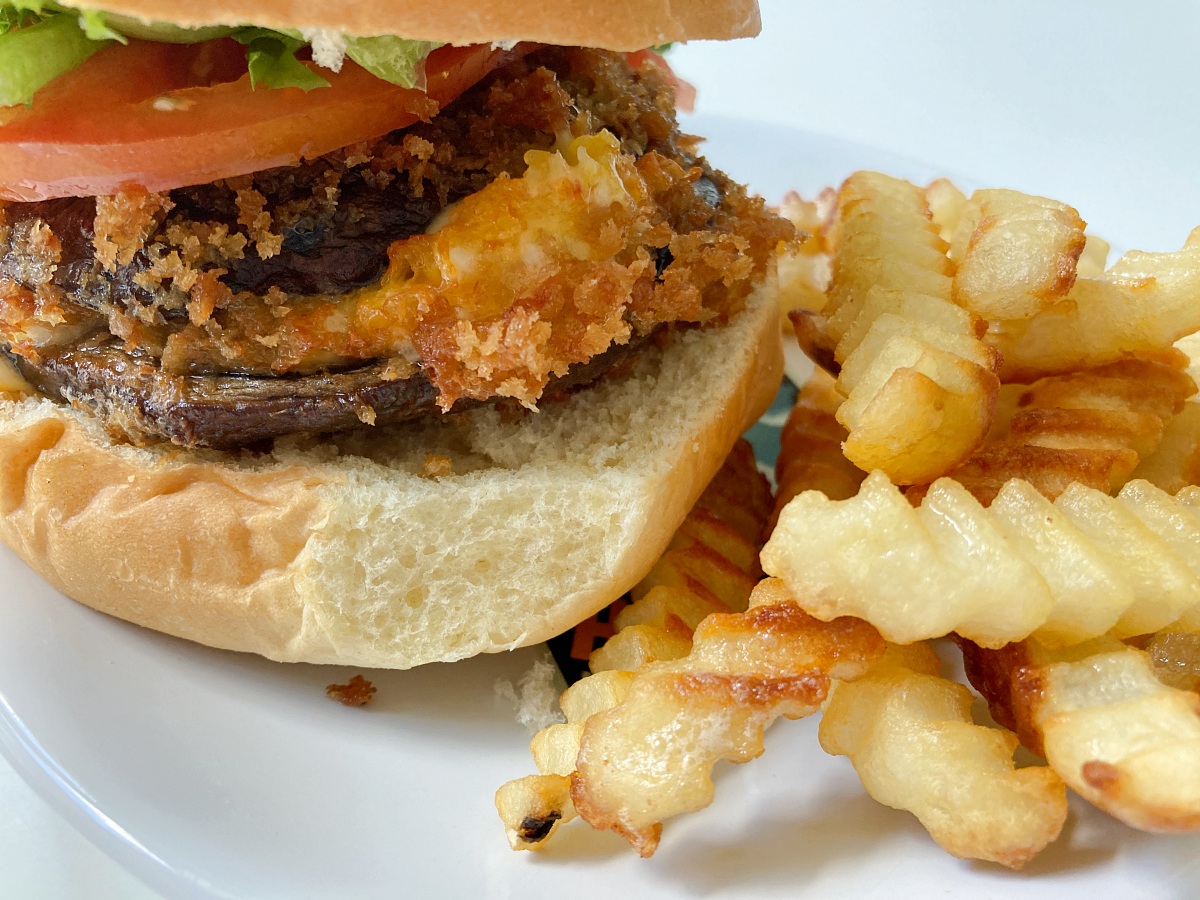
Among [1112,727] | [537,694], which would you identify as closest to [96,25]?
[537,694]

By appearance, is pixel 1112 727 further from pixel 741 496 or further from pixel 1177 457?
pixel 741 496

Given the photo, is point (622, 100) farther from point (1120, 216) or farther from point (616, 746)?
point (1120, 216)

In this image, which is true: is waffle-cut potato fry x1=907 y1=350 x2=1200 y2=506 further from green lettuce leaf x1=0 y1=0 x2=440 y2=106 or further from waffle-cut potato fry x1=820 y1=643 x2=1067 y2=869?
green lettuce leaf x1=0 y1=0 x2=440 y2=106

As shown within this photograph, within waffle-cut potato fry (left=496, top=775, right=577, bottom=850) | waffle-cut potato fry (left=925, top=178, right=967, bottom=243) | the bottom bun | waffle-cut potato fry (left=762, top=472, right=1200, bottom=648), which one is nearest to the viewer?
waffle-cut potato fry (left=762, top=472, right=1200, bottom=648)

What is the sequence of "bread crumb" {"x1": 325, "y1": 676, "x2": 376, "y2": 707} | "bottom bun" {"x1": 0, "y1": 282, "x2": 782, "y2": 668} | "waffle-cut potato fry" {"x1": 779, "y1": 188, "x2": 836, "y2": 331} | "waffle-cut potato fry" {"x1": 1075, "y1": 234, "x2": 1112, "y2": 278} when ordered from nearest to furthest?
"bottom bun" {"x1": 0, "y1": 282, "x2": 782, "y2": 668} → "bread crumb" {"x1": 325, "y1": 676, "x2": 376, "y2": 707} → "waffle-cut potato fry" {"x1": 1075, "y1": 234, "x2": 1112, "y2": 278} → "waffle-cut potato fry" {"x1": 779, "y1": 188, "x2": 836, "y2": 331}

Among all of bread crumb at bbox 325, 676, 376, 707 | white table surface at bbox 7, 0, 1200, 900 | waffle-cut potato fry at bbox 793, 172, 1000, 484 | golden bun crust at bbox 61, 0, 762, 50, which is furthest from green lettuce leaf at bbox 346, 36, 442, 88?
white table surface at bbox 7, 0, 1200, 900
